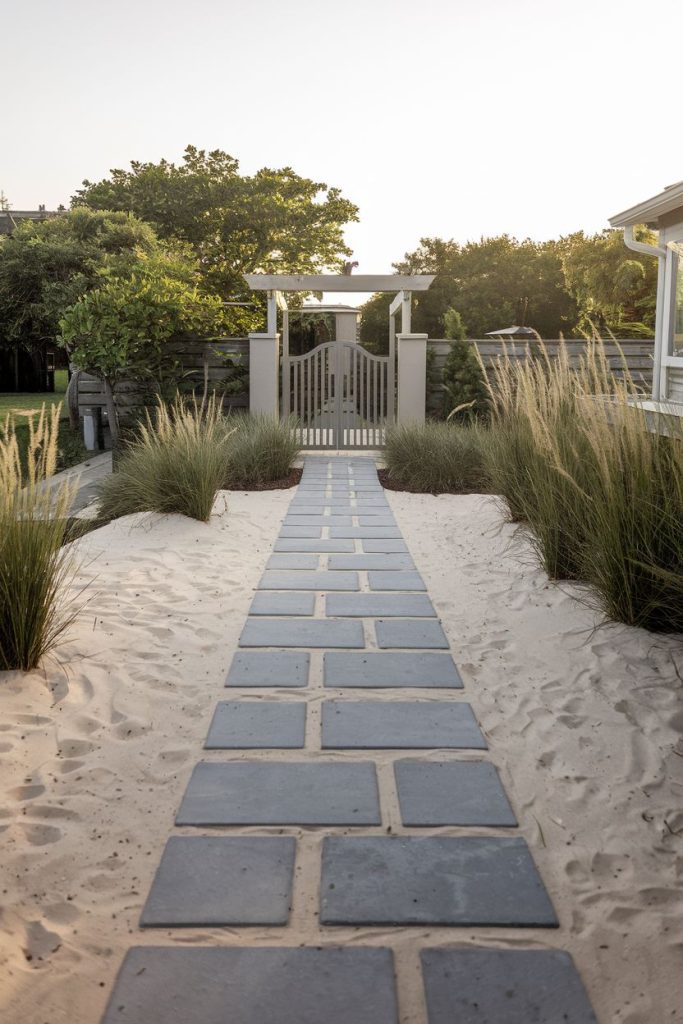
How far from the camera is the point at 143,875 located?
2.09 metres

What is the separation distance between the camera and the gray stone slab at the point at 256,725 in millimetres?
2809

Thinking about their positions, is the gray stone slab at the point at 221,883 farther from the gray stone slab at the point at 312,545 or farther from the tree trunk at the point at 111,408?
the tree trunk at the point at 111,408

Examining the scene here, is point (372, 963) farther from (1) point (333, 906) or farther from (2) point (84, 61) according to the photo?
(2) point (84, 61)

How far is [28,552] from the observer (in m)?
3.07

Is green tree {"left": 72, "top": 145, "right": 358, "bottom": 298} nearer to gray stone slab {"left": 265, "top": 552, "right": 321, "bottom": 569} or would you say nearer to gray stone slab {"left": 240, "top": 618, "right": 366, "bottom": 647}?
gray stone slab {"left": 265, "top": 552, "right": 321, "bottom": 569}

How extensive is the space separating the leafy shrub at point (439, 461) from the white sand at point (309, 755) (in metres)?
3.58

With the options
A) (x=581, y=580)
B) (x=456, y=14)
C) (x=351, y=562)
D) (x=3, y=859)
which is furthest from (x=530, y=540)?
(x=456, y=14)

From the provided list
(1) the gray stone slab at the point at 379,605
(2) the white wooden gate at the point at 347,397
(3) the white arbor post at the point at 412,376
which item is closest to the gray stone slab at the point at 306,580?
(1) the gray stone slab at the point at 379,605

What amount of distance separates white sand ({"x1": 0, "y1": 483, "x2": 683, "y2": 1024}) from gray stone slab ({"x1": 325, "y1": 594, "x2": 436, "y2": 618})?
121 millimetres

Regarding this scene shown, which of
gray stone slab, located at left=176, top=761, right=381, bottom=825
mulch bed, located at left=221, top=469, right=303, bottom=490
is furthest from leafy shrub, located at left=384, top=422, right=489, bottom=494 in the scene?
gray stone slab, located at left=176, top=761, right=381, bottom=825

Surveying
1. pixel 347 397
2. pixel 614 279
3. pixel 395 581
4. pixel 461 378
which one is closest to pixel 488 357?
pixel 461 378

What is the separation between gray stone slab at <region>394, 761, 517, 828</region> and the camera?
7.68ft

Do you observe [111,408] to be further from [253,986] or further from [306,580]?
[253,986]

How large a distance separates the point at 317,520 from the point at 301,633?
2910mm
